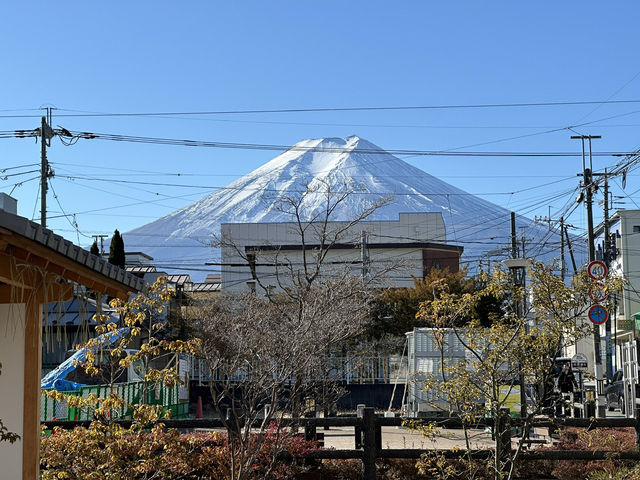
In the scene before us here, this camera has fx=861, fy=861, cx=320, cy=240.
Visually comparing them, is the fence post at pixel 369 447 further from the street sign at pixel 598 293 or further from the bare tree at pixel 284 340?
the street sign at pixel 598 293

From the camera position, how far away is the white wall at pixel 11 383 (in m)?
7.85

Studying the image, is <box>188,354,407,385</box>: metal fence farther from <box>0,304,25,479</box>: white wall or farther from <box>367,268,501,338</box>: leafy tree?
<box>0,304,25,479</box>: white wall

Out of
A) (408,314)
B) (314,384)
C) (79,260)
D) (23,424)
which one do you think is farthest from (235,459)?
(408,314)

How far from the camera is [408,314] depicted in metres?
41.8

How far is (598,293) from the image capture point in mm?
9633

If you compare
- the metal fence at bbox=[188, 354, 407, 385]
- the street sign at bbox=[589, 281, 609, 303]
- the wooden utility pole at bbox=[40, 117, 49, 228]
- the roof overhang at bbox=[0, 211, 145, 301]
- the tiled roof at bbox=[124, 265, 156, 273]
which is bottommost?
the metal fence at bbox=[188, 354, 407, 385]

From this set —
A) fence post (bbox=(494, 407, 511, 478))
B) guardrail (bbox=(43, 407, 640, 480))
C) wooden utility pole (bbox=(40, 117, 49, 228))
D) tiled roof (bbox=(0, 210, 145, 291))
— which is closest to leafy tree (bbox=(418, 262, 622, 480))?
fence post (bbox=(494, 407, 511, 478))

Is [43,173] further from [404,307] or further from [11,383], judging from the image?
[11,383]

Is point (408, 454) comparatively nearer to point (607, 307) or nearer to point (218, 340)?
point (607, 307)

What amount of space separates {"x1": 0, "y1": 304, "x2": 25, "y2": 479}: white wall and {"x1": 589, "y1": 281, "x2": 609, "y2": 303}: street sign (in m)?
5.95

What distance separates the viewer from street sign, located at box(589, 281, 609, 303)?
9516 mm

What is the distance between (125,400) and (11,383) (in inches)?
552

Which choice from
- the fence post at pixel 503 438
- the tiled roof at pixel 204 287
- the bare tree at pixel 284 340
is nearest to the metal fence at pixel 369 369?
the bare tree at pixel 284 340

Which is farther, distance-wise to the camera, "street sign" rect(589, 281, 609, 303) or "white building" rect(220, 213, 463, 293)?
"white building" rect(220, 213, 463, 293)
